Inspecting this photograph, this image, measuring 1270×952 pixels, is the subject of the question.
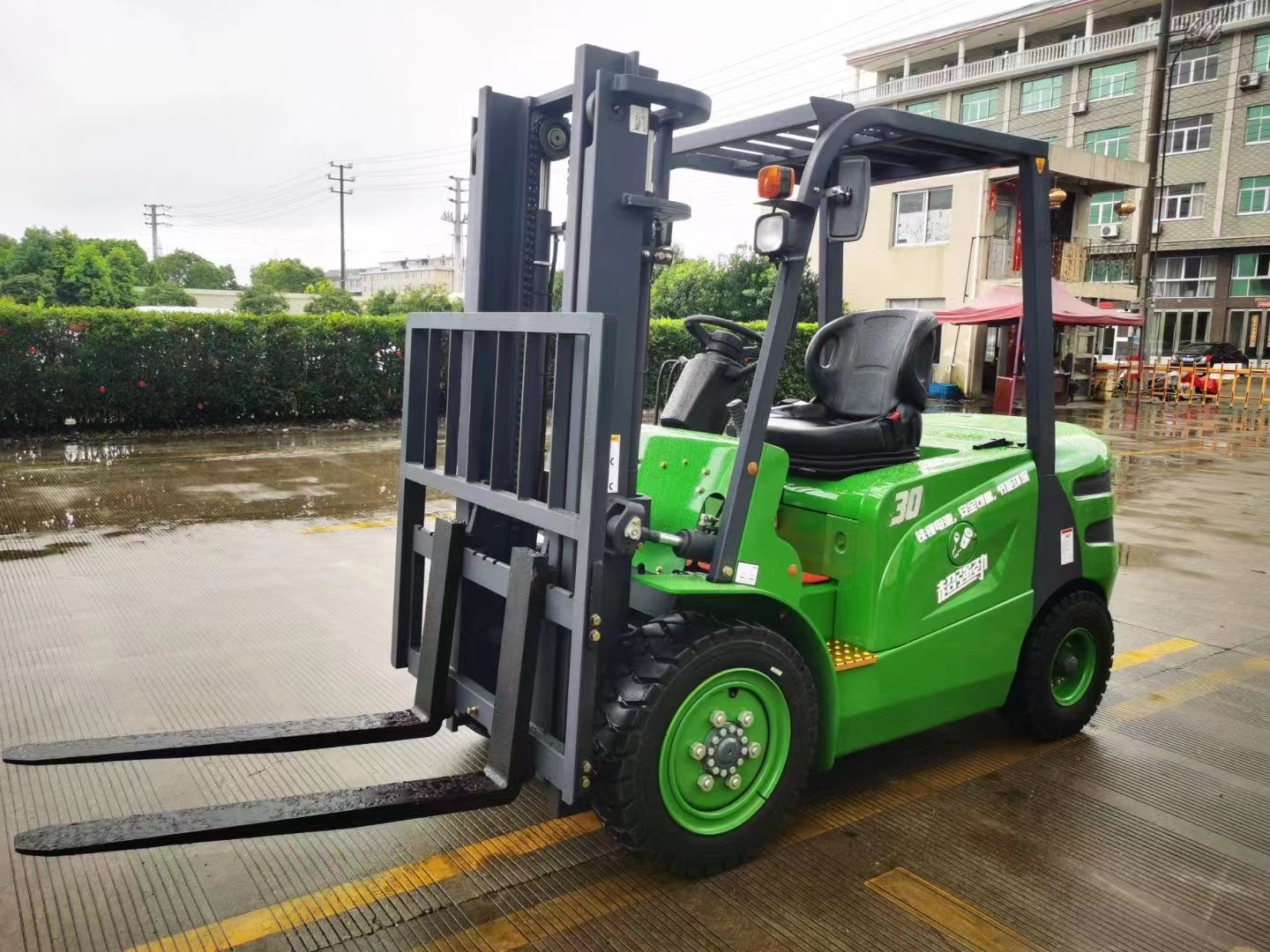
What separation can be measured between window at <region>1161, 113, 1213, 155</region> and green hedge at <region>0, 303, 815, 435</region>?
43.1 m

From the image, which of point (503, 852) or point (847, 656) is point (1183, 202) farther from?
point (503, 852)

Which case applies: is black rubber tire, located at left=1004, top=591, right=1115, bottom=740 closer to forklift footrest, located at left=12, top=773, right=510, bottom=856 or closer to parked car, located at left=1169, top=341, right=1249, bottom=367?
forklift footrest, located at left=12, top=773, right=510, bottom=856

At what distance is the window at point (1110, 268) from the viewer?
3984cm

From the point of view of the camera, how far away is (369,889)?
3.14 meters

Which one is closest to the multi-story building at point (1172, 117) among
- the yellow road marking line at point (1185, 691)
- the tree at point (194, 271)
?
the yellow road marking line at point (1185, 691)

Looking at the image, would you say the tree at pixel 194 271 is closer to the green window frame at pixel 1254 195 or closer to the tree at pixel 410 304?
the tree at pixel 410 304

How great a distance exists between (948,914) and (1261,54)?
54.1 m

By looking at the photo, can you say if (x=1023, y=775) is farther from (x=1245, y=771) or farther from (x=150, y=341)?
(x=150, y=341)

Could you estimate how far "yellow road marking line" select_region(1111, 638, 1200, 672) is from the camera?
572 centimetres

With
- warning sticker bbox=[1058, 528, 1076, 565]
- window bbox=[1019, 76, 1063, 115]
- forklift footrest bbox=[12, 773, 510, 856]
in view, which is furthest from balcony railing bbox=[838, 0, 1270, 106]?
forklift footrest bbox=[12, 773, 510, 856]

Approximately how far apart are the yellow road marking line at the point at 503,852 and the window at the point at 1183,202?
50104 mm

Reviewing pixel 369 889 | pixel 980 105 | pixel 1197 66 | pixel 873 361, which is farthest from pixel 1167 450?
pixel 980 105

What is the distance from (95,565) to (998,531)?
600 cm

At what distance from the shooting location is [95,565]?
7.02m
